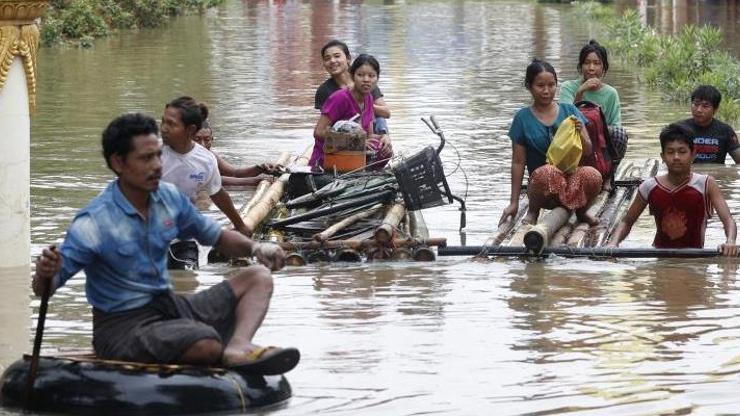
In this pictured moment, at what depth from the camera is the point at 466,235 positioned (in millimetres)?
12203

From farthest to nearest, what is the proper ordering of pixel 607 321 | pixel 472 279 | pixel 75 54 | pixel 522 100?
pixel 75 54 → pixel 522 100 → pixel 472 279 → pixel 607 321

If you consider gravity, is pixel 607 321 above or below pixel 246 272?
below

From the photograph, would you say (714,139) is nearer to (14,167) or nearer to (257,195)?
(257,195)

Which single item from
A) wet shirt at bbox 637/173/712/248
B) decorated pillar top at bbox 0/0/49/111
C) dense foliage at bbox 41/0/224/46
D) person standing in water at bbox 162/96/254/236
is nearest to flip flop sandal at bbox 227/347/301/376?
person standing in water at bbox 162/96/254/236

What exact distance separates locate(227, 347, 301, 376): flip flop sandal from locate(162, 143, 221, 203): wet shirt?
3138 mm

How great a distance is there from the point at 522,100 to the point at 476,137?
168 inches

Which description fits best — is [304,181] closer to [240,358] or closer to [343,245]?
[343,245]

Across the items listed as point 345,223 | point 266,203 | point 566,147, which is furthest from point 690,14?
point 345,223

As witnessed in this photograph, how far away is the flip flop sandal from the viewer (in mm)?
7020

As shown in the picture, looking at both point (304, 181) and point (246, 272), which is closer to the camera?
point (246, 272)

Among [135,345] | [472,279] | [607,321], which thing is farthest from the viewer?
[472,279]

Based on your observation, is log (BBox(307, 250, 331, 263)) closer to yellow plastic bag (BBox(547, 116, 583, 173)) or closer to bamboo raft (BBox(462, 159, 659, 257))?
bamboo raft (BBox(462, 159, 659, 257))

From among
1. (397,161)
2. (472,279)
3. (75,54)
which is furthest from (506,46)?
(472,279)

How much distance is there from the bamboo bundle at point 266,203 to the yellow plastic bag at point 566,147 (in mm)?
1972
